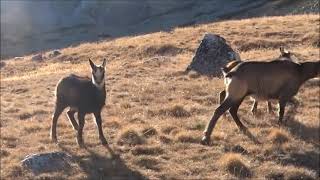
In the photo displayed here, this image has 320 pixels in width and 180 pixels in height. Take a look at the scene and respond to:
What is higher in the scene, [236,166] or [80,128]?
[80,128]

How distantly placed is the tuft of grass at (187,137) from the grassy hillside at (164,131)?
1.2 inches

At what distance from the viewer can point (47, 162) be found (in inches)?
615

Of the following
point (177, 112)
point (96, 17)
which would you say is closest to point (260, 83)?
point (177, 112)

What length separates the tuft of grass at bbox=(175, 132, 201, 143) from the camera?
56.8 feet

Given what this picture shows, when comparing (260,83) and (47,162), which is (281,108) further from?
(47,162)

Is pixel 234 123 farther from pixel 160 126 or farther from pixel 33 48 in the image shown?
pixel 33 48

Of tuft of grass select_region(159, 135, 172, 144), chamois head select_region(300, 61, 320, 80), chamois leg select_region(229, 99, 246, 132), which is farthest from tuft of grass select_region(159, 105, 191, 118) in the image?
chamois head select_region(300, 61, 320, 80)

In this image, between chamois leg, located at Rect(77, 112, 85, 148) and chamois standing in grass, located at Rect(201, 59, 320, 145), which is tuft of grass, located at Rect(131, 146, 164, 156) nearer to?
chamois standing in grass, located at Rect(201, 59, 320, 145)

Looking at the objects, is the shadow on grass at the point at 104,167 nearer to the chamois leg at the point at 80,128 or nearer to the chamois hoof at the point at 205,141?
the chamois leg at the point at 80,128

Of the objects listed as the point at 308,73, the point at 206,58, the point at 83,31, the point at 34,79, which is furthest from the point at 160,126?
the point at 83,31

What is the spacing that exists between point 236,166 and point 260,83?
3118 mm

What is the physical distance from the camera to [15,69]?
41094mm

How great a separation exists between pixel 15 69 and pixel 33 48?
41.8 meters

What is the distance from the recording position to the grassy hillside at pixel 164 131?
600 inches
